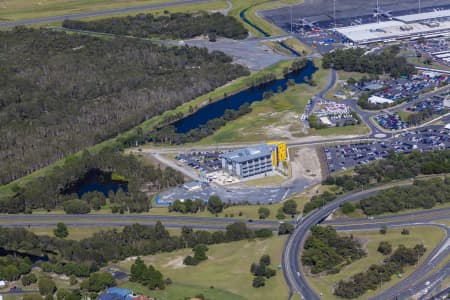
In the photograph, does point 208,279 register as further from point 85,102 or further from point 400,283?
point 85,102

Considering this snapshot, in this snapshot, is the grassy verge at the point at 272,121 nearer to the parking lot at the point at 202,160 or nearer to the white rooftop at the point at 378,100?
the parking lot at the point at 202,160

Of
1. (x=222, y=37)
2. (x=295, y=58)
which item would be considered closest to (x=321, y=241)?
(x=295, y=58)

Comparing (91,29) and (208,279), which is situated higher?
(91,29)

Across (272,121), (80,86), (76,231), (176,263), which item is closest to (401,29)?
(272,121)

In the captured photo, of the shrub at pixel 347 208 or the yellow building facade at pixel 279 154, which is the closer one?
the shrub at pixel 347 208

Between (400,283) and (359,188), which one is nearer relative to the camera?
(400,283)

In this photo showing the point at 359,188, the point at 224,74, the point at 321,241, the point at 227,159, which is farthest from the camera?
the point at 224,74

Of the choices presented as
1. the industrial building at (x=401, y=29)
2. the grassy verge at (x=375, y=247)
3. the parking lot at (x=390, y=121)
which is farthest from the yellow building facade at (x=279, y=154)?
the industrial building at (x=401, y=29)
